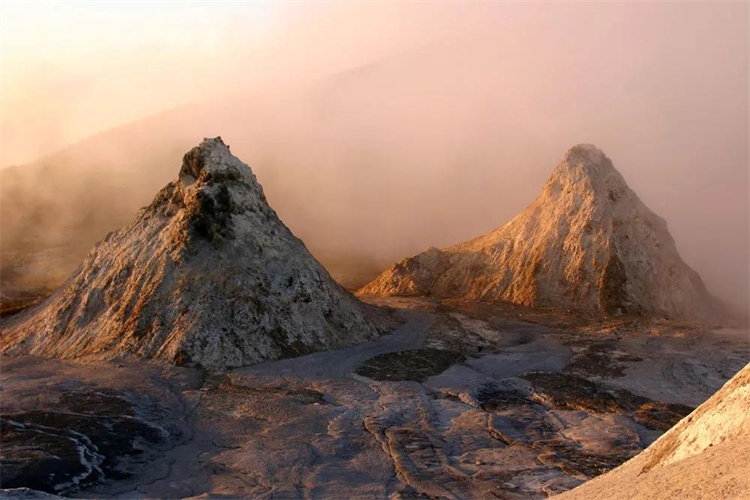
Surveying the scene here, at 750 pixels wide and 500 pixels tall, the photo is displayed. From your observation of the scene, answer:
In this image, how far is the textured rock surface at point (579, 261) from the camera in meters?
25.7

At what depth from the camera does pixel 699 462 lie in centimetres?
494

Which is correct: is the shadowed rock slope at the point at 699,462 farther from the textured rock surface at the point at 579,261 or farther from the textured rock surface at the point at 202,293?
the textured rock surface at the point at 579,261

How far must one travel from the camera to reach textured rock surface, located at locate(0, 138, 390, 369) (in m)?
16.6

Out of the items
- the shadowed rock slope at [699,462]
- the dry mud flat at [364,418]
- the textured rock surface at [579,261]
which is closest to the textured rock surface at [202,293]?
the dry mud flat at [364,418]

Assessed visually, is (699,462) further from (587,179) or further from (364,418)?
(587,179)

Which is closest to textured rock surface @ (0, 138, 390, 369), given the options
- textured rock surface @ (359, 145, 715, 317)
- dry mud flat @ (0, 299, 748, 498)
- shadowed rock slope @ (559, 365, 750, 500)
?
dry mud flat @ (0, 299, 748, 498)

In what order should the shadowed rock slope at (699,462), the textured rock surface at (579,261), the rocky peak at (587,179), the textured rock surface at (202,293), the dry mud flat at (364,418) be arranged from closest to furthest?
the shadowed rock slope at (699,462), the dry mud flat at (364,418), the textured rock surface at (202,293), the textured rock surface at (579,261), the rocky peak at (587,179)

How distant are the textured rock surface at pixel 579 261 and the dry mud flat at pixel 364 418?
6.09 meters

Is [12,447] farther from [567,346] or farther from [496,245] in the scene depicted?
[496,245]

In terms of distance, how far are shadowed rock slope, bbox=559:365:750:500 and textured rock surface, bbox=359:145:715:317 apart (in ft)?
65.5

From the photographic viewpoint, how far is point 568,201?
27656 millimetres

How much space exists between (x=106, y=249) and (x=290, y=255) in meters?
5.57

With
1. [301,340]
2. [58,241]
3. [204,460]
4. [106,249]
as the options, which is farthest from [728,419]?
[58,241]

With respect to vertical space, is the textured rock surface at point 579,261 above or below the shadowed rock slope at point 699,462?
above
